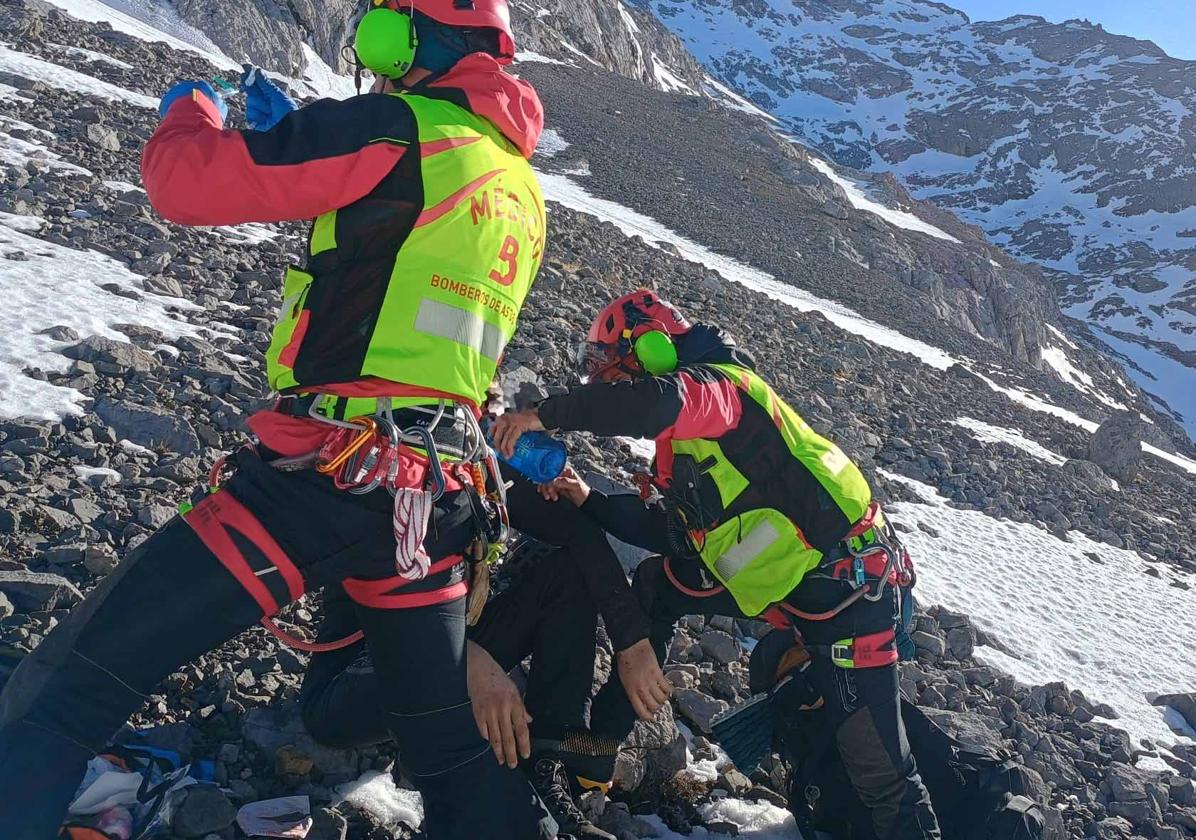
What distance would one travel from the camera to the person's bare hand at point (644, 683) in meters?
3.34

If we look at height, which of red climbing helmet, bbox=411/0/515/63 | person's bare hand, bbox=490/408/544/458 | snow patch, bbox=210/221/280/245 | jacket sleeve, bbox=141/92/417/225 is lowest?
snow patch, bbox=210/221/280/245

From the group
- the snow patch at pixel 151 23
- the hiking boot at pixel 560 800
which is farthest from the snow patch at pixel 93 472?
the snow patch at pixel 151 23

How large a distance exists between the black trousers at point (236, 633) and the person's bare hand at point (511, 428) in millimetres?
652

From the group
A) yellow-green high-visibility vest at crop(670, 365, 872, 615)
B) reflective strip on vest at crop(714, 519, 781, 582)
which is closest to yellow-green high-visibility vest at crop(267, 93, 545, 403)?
yellow-green high-visibility vest at crop(670, 365, 872, 615)

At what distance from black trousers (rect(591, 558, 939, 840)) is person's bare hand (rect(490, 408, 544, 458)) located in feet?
3.79

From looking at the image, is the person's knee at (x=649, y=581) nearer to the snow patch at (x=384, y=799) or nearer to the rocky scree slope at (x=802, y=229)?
the snow patch at (x=384, y=799)

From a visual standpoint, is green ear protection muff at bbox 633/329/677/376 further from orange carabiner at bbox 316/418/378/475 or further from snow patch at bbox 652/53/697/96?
snow patch at bbox 652/53/697/96

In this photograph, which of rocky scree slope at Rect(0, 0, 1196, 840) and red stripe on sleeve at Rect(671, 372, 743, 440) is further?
red stripe on sleeve at Rect(671, 372, 743, 440)

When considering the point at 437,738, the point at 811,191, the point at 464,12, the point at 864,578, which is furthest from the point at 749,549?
Answer: the point at 811,191

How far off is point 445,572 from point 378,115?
130 centimetres

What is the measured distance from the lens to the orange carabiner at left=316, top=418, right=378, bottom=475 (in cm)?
229

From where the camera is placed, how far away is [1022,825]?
355 cm

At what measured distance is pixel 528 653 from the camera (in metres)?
3.70

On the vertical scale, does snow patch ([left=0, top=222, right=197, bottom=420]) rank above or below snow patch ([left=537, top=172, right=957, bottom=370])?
below
